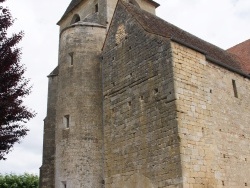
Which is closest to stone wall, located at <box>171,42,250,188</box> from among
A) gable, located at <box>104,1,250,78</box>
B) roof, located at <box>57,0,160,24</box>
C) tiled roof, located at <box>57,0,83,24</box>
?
gable, located at <box>104,1,250,78</box>

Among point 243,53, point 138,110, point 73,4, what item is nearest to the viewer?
point 138,110

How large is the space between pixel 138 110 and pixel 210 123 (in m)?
2.24

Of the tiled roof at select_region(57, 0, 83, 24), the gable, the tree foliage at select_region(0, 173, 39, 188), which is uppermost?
the tiled roof at select_region(57, 0, 83, 24)

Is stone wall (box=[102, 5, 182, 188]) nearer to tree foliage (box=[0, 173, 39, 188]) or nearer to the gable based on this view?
the gable

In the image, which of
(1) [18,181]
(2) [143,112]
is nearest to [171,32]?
(2) [143,112]

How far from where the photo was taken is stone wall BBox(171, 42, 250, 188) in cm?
947

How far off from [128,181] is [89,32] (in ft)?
20.6

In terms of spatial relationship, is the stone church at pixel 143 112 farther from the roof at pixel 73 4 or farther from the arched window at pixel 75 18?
the roof at pixel 73 4

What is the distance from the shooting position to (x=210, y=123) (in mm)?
10391

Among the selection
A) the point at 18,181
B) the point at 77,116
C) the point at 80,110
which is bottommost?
the point at 18,181

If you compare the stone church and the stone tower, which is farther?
the stone tower

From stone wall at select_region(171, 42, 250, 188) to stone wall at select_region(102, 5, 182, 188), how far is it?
13.1 inches

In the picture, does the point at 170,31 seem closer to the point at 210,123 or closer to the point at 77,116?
the point at 210,123

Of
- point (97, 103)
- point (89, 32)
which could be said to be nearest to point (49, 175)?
point (97, 103)
